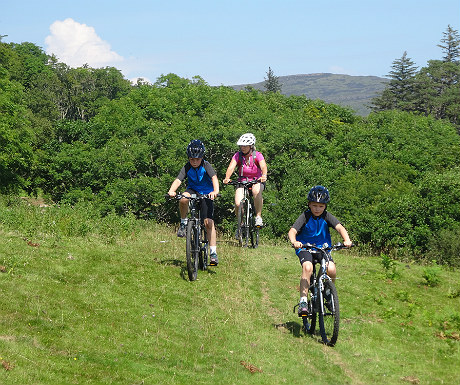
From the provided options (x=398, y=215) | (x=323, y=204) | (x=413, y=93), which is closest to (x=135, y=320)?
(x=323, y=204)

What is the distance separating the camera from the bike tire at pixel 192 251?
1081 centimetres

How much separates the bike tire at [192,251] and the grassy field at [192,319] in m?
0.23

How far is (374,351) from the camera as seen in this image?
884 cm

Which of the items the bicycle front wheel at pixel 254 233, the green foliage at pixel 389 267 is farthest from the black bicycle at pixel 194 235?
the green foliage at pixel 389 267

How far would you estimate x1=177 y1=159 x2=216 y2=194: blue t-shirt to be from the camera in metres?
11.4

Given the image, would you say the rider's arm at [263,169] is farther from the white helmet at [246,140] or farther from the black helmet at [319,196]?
the black helmet at [319,196]

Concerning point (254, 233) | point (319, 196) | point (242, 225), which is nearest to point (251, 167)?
point (242, 225)

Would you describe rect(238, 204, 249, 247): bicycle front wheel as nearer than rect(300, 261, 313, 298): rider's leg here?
No

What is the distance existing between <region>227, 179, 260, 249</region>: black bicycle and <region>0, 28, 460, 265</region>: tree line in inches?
470

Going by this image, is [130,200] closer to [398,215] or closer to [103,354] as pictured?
[398,215]

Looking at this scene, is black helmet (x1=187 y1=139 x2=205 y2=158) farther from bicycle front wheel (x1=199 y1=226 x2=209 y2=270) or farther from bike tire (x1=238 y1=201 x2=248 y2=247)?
bike tire (x1=238 y1=201 x2=248 y2=247)

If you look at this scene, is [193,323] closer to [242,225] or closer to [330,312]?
[330,312]

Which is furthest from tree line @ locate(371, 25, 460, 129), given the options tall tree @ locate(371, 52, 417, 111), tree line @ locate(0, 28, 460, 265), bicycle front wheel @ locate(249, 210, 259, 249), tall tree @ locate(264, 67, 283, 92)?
Answer: bicycle front wheel @ locate(249, 210, 259, 249)

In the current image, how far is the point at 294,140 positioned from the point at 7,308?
110 ft
